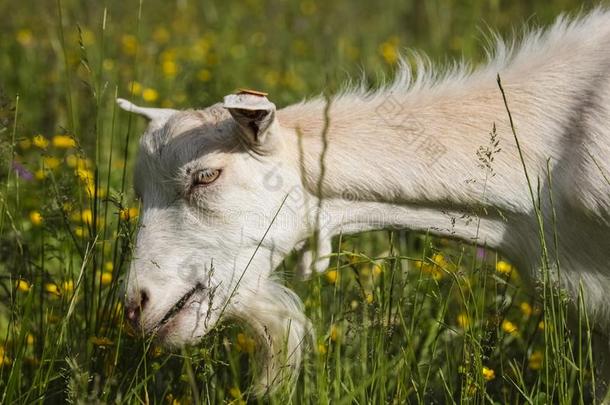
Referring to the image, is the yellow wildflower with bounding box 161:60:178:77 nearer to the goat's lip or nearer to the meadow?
the meadow

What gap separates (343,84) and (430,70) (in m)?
0.33

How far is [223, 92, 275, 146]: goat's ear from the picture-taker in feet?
9.59

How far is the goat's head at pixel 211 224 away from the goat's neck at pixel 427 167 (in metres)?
0.13

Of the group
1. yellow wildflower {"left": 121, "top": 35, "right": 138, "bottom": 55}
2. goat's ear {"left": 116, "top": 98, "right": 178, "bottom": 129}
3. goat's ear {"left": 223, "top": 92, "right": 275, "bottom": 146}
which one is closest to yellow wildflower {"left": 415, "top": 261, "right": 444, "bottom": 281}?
goat's ear {"left": 223, "top": 92, "right": 275, "bottom": 146}

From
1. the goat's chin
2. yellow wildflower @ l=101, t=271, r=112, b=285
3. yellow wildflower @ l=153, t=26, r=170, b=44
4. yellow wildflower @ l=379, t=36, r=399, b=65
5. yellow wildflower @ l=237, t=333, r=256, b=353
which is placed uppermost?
yellow wildflower @ l=379, t=36, r=399, b=65

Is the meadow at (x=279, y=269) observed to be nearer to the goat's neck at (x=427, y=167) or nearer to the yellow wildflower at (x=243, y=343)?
the yellow wildflower at (x=243, y=343)

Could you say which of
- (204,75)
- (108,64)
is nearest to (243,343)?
(204,75)

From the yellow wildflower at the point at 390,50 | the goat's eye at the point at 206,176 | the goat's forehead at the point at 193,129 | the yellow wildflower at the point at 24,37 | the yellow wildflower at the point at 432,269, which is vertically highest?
the yellow wildflower at the point at 390,50

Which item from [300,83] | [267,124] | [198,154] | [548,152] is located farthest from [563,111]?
[300,83]

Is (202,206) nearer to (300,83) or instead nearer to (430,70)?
(430,70)

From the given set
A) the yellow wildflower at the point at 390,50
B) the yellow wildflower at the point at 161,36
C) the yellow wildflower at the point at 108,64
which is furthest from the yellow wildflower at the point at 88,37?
the yellow wildflower at the point at 390,50

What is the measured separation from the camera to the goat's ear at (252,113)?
115 inches

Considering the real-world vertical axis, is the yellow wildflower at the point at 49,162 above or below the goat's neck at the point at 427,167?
below

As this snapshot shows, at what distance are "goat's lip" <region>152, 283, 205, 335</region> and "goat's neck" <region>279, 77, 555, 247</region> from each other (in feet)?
1.67
